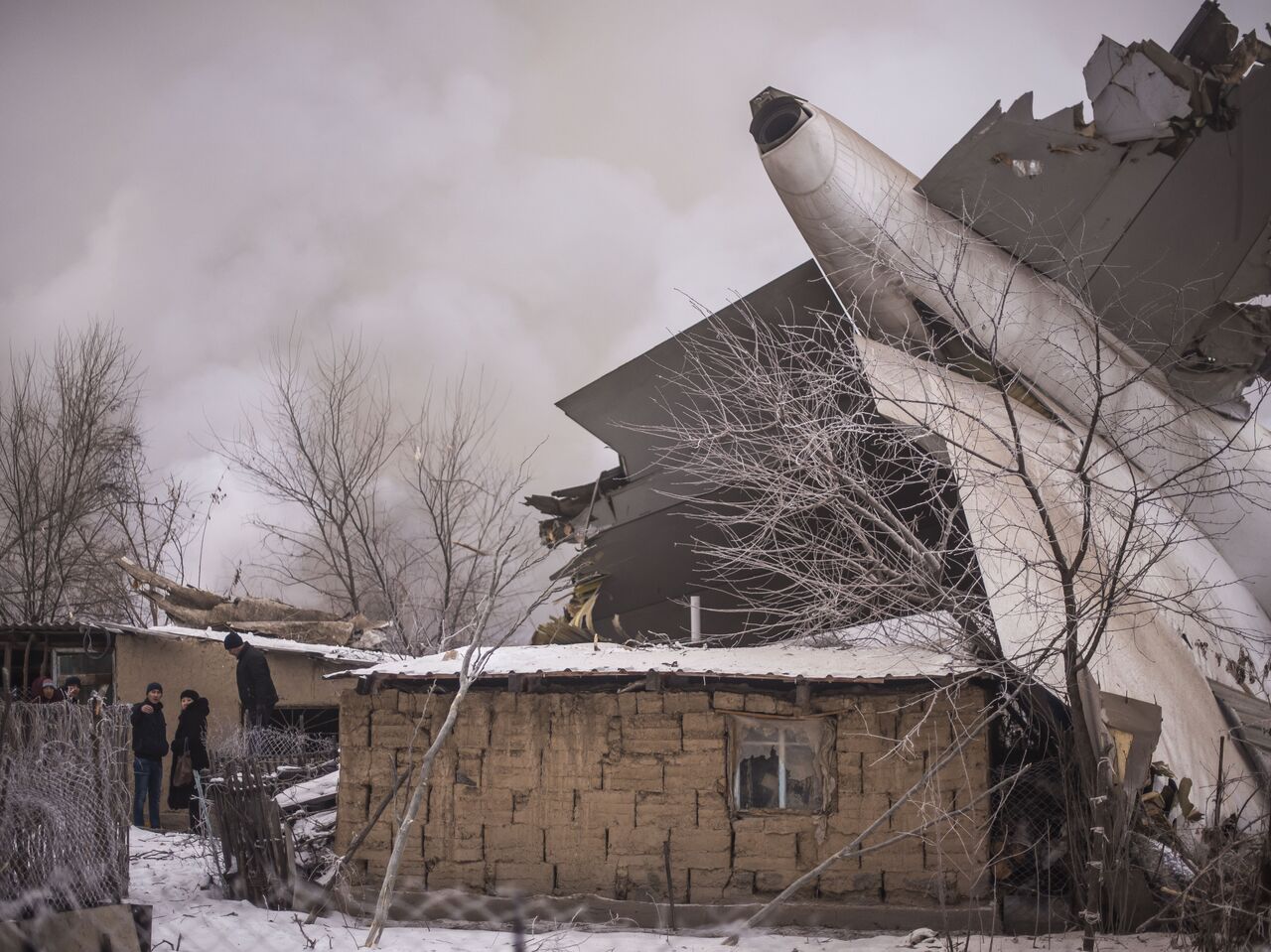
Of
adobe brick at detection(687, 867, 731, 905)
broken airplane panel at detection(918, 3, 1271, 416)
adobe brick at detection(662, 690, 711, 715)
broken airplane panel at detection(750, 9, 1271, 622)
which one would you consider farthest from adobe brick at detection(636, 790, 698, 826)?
broken airplane panel at detection(918, 3, 1271, 416)

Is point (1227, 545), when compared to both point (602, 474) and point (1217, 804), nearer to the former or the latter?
point (1217, 804)

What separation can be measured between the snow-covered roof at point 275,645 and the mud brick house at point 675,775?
4962 mm

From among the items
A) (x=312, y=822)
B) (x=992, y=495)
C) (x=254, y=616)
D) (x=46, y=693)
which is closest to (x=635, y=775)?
(x=312, y=822)

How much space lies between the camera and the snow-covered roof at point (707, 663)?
944 centimetres

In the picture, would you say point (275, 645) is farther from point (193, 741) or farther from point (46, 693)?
point (46, 693)

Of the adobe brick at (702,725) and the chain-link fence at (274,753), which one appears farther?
the chain-link fence at (274,753)

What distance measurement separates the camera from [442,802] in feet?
32.3

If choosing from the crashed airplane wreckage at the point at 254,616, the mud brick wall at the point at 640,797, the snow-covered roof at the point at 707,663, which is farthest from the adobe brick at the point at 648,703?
the crashed airplane wreckage at the point at 254,616

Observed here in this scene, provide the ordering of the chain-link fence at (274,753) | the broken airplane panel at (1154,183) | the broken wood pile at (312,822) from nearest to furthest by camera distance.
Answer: the broken wood pile at (312,822), the chain-link fence at (274,753), the broken airplane panel at (1154,183)

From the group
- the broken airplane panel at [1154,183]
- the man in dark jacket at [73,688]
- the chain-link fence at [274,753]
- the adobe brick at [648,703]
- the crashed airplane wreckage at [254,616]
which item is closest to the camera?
the adobe brick at [648,703]

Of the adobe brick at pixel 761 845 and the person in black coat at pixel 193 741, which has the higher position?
the person in black coat at pixel 193 741

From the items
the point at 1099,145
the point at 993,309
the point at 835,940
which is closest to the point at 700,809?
the point at 835,940

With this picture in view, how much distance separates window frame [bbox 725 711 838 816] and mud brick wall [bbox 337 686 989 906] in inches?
1.7

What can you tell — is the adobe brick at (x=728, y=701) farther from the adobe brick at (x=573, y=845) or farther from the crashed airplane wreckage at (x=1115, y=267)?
the adobe brick at (x=573, y=845)
